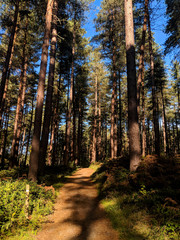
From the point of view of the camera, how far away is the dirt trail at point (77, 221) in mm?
3877

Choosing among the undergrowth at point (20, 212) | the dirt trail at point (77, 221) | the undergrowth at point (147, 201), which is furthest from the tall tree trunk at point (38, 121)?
the undergrowth at point (147, 201)

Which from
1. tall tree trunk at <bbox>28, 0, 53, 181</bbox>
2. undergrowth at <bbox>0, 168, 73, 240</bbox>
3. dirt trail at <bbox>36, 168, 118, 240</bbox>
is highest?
tall tree trunk at <bbox>28, 0, 53, 181</bbox>

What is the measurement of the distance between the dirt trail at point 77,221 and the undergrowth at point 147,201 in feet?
1.18

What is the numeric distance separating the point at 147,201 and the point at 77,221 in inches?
94.4

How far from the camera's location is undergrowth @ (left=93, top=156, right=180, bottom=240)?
3.53m

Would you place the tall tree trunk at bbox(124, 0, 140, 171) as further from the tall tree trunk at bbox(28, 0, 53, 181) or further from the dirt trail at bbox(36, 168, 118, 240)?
the tall tree trunk at bbox(28, 0, 53, 181)

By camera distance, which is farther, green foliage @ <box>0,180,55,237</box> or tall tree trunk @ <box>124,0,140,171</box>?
tall tree trunk @ <box>124,0,140,171</box>

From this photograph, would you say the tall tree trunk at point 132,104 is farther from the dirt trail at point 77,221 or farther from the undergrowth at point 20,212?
the undergrowth at point 20,212

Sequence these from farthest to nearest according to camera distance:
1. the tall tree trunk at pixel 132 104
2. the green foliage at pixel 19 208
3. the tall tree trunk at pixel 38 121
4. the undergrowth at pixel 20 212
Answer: the tall tree trunk at pixel 38 121 → the tall tree trunk at pixel 132 104 → the green foliage at pixel 19 208 → the undergrowth at pixel 20 212

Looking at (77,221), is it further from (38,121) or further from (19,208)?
(38,121)

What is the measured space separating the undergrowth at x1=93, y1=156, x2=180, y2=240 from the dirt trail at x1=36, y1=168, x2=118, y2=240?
1.18 ft

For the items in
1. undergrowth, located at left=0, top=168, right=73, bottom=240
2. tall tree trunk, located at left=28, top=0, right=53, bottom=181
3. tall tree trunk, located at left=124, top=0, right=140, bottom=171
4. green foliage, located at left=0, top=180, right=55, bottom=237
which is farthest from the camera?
tall tree trunk, located at left=28, top=0, right=53, bottom=181

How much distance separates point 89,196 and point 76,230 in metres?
2.78

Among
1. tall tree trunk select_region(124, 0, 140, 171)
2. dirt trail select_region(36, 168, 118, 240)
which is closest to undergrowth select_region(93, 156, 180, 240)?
dirt trail select_region(36, 168, 118, 240)
